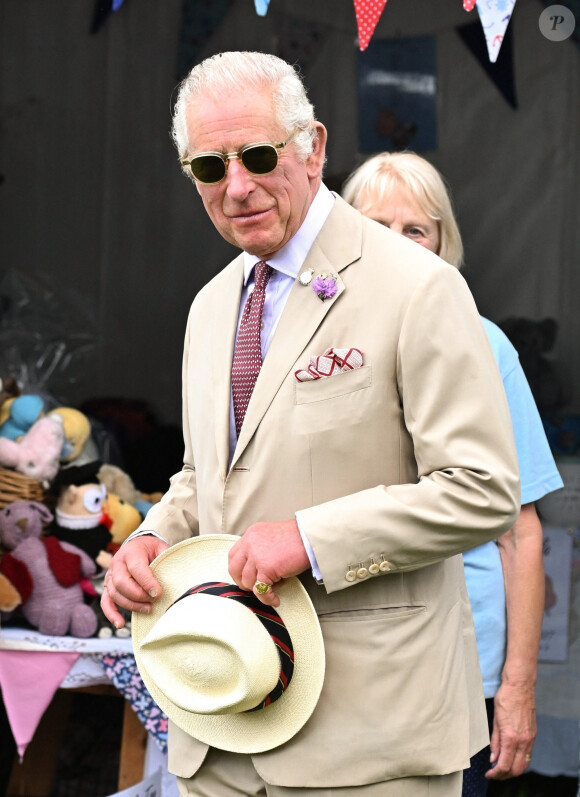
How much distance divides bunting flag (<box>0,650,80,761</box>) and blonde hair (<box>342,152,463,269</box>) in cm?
159

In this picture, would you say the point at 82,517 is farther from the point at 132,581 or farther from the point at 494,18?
the point at 494,18

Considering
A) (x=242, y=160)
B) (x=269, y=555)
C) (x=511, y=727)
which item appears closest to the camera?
(x=269, y=555)

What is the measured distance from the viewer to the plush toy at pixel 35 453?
3299 mm

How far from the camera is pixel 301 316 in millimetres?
1707

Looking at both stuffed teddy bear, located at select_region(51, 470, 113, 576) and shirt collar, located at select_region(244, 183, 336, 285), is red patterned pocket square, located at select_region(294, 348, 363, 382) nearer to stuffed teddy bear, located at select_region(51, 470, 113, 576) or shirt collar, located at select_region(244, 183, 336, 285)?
shirt collar, located at select_region(244, 183, 336, 285)

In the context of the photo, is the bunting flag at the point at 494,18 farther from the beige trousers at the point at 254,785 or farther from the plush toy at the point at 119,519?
the beige trousers at the point at 254,785

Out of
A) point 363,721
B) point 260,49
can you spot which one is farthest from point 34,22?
point 363,721

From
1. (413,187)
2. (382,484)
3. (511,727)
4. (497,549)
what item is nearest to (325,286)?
(382,484)

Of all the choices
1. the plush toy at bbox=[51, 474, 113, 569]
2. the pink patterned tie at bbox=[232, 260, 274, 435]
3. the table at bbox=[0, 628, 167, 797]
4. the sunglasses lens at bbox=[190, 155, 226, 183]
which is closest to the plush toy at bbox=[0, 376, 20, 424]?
the plush toy at bbox=[51, 474, 113, 569]

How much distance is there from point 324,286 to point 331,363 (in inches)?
5.5

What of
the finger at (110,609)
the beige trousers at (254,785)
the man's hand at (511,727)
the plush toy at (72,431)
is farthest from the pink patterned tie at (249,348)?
the plush toy at (72,431)

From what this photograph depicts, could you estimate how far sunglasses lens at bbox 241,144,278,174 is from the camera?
1661 mm

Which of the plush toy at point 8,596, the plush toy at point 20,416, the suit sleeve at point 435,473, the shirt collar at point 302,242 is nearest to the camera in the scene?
the suit sleeve at point 435,473

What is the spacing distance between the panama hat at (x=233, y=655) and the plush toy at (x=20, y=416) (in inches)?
70.3
